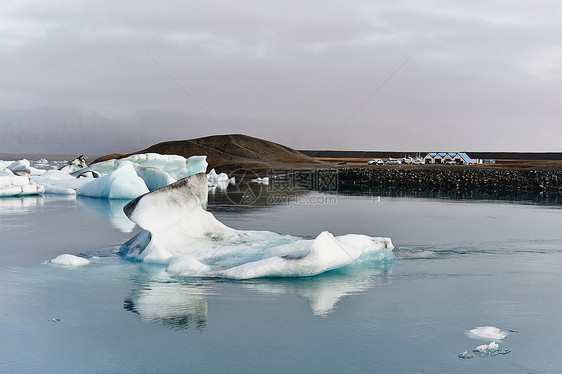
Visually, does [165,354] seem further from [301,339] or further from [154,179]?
[154,179]

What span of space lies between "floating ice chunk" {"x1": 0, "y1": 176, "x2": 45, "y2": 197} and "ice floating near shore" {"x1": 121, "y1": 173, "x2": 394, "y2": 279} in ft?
48.4

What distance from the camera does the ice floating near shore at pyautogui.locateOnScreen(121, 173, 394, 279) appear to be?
762 cm

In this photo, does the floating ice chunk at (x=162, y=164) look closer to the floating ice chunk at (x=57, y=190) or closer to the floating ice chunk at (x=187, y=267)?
the floating ice chunk at (x=57, y=190)

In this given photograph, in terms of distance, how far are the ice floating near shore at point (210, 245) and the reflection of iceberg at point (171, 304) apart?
27.7 inches

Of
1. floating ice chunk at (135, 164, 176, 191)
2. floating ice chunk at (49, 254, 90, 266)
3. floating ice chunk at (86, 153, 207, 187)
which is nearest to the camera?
floating ice chunk at (49, 254, 90, 266)

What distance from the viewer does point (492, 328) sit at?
223 inches

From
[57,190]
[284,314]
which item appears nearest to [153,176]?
[57,190]

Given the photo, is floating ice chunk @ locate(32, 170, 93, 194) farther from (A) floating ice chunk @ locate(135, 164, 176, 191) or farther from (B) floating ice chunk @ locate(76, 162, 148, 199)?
(B) floating ice chunk @ locate(76, 162, 148, 199)

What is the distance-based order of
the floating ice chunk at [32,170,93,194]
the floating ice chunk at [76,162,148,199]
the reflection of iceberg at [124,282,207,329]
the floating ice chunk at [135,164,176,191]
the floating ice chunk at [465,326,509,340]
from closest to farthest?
the floating ice chunk at [465,326,509,340]
the reflection of iceberg at [124,282,207,329]
the floating ice chunk at [76,162,148,199]
the floating ice chunk at [135,164,176,191]
the floating ice chunk at [32,170,93,194]

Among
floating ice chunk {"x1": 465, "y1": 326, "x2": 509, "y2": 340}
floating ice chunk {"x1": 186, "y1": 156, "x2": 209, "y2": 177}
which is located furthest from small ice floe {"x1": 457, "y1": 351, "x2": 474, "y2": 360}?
floating ice chunk {"x1": 186, "y1": 156, "x2": 209, "y2": 177}

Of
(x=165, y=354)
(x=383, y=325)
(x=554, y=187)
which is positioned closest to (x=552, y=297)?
(x=383, y=325)

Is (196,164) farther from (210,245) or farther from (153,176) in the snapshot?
(210,245)

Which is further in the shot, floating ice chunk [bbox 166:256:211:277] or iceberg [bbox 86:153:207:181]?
iceberg [bbox 86:153:207:181]

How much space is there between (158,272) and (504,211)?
48.6ft
